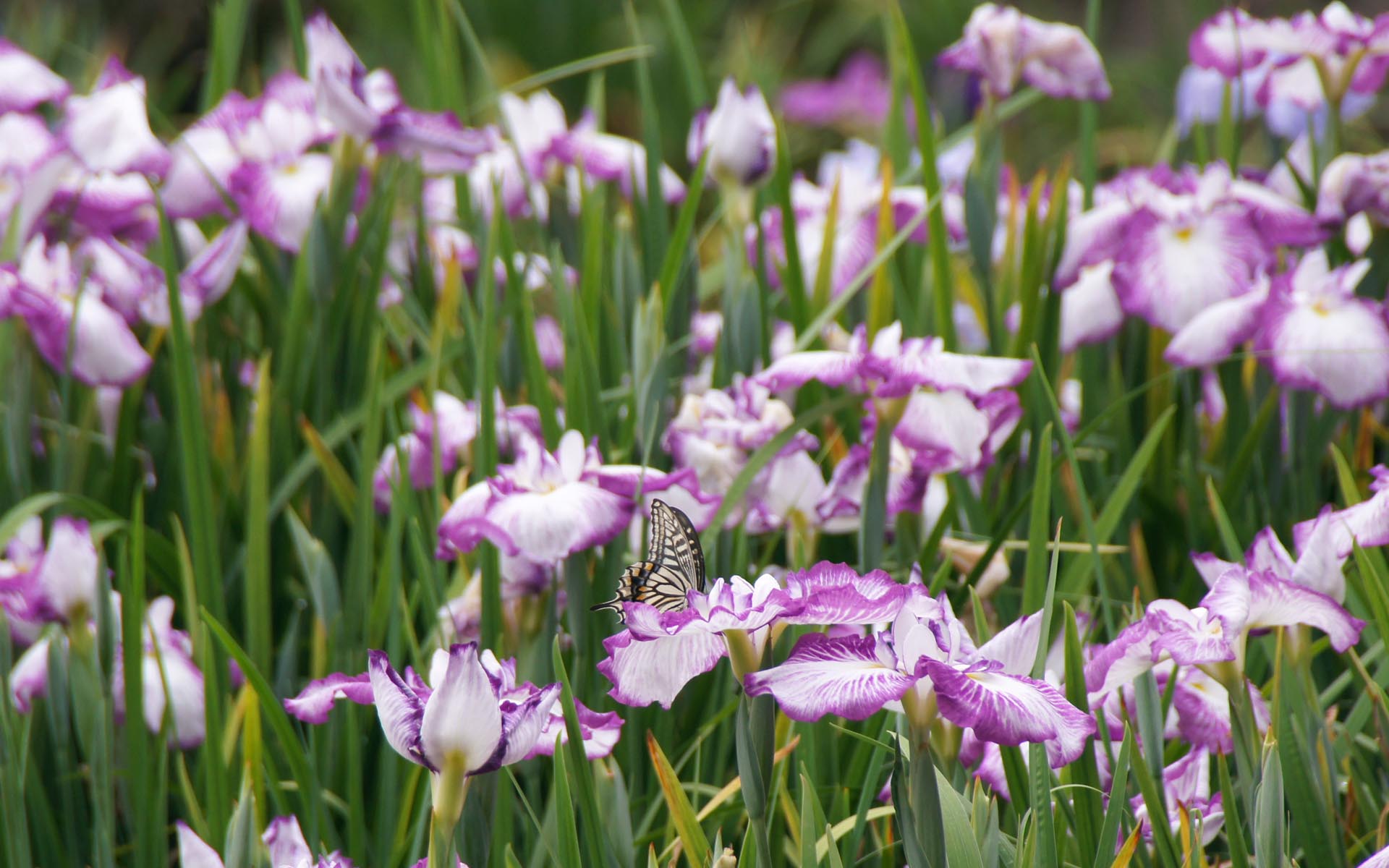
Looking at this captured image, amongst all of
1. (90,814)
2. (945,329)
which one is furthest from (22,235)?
(945,329)

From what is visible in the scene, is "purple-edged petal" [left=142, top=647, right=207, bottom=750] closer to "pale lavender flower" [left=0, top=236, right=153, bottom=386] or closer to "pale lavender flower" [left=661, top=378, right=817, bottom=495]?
"pale lavender flower" [left=0, top=236, right=153, bottom=386]

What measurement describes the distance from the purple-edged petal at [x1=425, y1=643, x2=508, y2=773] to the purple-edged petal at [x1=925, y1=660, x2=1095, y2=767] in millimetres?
201

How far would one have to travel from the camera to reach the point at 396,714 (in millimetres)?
613

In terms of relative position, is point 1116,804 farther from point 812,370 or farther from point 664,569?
point 812,370

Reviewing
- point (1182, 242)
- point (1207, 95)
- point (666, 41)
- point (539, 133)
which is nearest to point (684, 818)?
point (1182, 242)

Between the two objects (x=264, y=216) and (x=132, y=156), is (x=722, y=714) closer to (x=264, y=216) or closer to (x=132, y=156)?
(x=264, y=216)

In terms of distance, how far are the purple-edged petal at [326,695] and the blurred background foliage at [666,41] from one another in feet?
9.42

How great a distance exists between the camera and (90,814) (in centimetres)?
106

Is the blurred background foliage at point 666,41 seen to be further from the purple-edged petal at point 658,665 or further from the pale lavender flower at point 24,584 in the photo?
the purple-edged petal at point 658,665

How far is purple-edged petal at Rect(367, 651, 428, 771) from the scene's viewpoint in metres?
0.61

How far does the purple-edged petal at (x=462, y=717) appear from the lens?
59 centimetres

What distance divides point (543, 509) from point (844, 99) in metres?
3.67

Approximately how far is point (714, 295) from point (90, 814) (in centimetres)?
138

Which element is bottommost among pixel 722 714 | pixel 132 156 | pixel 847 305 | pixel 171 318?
pixel 722 714
